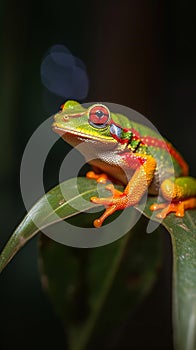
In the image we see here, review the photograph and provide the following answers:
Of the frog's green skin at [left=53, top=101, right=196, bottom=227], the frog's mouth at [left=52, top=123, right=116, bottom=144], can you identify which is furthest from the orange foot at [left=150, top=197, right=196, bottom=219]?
the frog's mouth at [left=52, top=123, right=116, bottom=144]

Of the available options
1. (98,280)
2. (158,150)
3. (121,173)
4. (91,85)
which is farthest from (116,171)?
(91,85)

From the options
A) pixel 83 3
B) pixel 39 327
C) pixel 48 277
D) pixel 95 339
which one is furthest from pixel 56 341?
pixel 83 3

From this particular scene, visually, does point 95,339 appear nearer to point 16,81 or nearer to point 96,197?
point 96,197

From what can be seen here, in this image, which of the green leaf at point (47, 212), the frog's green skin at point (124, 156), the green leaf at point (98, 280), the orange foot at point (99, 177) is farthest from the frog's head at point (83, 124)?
the green leaf at point (98, 280)

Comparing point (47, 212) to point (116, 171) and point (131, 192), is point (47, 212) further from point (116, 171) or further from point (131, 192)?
A: point (116, 171)

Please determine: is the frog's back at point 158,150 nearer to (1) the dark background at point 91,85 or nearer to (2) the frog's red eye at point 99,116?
(2) the frog's red eye at point 99,116
